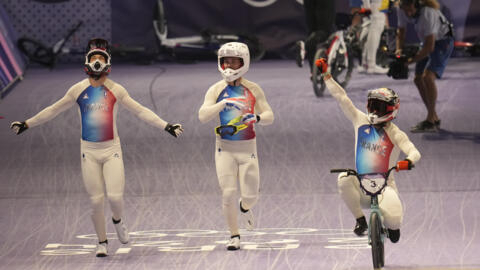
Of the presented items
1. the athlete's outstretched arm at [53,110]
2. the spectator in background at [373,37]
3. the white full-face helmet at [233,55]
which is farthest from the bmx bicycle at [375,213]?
the spectator in background at [373,37]

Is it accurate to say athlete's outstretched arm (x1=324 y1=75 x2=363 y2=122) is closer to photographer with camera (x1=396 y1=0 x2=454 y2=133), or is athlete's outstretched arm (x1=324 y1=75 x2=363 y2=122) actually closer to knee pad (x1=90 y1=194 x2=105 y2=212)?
knee pad (x1=90 y1=194 x2=105 y2=212)

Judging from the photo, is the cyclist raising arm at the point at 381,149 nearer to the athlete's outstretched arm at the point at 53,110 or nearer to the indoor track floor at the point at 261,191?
the indoor track floor at the point at 261,191

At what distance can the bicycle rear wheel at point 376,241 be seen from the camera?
220 inches

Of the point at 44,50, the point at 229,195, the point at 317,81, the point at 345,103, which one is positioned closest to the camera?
the point at 345,103

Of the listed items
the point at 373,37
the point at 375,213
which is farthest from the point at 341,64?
the point at 375,213

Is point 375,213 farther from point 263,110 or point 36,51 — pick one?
point 36,51

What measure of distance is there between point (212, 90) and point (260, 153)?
9.54ft

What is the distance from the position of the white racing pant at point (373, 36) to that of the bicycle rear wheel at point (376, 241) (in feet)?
26.3

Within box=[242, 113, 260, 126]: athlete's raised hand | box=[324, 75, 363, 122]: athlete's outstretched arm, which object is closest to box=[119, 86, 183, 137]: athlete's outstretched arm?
box=[242, 113, 260, 126]: athlete's raised hand

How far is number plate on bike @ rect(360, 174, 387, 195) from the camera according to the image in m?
5.69

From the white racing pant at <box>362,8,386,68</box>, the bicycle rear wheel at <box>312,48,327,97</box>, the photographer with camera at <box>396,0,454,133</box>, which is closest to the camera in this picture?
the photographer with camera at <box>396,0,454,133</box>

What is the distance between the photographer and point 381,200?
19.0 feet

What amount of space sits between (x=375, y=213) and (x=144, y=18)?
10.5 m

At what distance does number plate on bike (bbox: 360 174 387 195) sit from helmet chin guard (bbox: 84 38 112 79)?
6.47 feet
